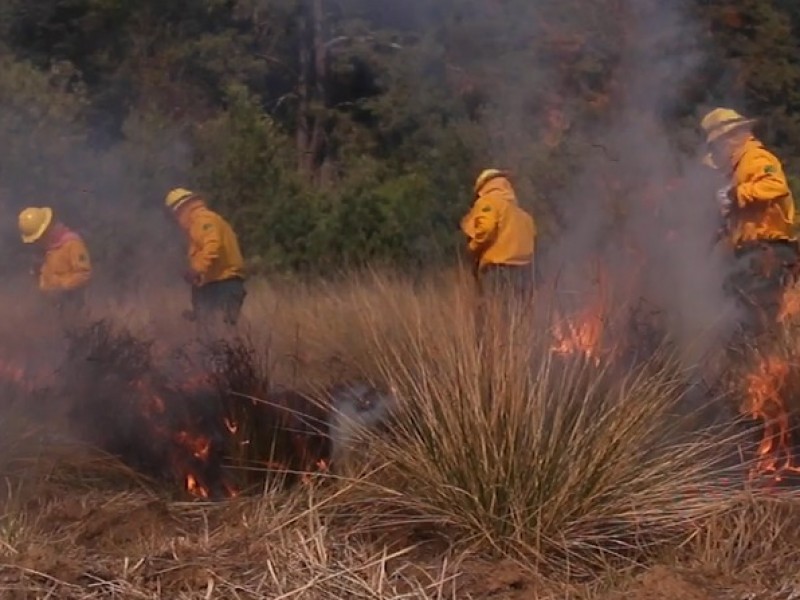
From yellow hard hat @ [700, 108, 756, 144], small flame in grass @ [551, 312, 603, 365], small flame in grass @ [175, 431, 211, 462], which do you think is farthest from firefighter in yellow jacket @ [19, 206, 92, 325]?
small flame in grass @ [551, 312, 603, 365]

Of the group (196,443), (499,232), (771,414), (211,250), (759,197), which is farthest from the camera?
(211,250)

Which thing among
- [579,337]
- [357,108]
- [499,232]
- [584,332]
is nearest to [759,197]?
[499,232]

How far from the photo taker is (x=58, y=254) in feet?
30.5

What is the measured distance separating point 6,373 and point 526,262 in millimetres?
2829

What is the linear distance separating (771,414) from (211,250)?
14.2 feet

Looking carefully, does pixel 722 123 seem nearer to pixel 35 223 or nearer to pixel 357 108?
pixel 35 223

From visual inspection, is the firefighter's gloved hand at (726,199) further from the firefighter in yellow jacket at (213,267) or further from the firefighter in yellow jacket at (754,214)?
the firefighter in yellow jacket at (213,267)

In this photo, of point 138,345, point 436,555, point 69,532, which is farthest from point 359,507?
point 138,345

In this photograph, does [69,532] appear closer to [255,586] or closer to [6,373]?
[255,586]

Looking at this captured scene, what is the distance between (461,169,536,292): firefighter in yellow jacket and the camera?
8.13 meters

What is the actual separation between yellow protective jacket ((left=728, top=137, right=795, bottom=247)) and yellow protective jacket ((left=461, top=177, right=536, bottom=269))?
1.08 metres

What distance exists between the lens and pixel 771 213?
25.4 ft

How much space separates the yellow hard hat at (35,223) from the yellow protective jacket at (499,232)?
255 cm

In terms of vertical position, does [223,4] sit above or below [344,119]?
above
